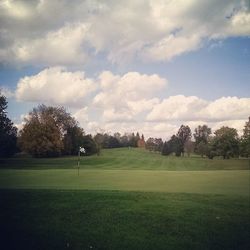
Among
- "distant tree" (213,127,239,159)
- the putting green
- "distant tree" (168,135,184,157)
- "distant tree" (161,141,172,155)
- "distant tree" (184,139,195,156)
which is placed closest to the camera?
the putting green

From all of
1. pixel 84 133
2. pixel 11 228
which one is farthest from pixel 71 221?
pixel 84 133

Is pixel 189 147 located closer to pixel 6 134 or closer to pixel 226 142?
pixel 226 142

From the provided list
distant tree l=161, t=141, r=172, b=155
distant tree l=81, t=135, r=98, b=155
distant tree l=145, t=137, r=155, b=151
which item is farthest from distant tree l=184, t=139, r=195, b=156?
distant tree l=81, t=135, r=98, b=155

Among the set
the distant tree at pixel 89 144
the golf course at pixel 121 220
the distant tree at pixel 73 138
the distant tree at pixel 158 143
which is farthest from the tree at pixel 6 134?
the distant tree at pixel 158 143

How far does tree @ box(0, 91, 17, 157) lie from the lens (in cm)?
5619

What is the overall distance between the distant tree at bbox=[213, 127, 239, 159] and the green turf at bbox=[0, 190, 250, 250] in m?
56.8

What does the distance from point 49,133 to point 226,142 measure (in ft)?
117

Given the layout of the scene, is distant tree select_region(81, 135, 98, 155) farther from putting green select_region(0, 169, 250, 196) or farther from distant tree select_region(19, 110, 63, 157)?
putting green select_region(0, 169, 250, 196)

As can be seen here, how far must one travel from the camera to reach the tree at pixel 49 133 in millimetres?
60656

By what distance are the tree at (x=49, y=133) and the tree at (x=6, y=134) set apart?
1781mm

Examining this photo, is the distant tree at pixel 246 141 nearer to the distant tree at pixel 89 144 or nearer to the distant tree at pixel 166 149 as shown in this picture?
the distant tree at pixel 89 144

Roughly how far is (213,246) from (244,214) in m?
3.16

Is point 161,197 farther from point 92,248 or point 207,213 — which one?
point 92,248

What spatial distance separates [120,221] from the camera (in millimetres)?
10383
